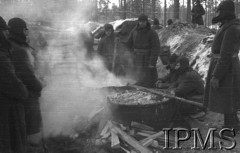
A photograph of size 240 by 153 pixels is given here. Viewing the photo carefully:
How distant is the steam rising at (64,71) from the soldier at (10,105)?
1039 mm

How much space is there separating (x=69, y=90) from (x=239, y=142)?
3.38 m

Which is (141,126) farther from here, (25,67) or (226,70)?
(25,67)

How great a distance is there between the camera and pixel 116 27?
589 inches

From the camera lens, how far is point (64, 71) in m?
6.35

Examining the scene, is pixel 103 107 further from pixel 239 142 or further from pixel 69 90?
pixel 239 142

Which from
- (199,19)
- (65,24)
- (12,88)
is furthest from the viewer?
(199,19)

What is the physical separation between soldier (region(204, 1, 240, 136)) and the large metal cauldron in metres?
0.77

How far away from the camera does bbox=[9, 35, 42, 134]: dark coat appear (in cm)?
383

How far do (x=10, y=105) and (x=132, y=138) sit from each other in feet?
6.37

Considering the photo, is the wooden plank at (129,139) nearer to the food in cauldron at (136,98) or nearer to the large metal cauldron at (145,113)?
the large metal cauldron at (145,113)

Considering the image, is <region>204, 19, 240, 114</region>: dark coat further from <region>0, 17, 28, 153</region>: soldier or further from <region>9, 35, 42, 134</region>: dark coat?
<region>0, 17, 28, 153</region>: soldier

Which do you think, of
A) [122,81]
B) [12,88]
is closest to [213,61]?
[12,88]

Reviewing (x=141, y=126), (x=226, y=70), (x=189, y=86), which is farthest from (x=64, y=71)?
(x=226, y=70)

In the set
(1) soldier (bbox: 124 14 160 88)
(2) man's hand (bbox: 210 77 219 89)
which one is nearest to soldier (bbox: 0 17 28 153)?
(2) man's hand (bbox: 210 77 219 89)
